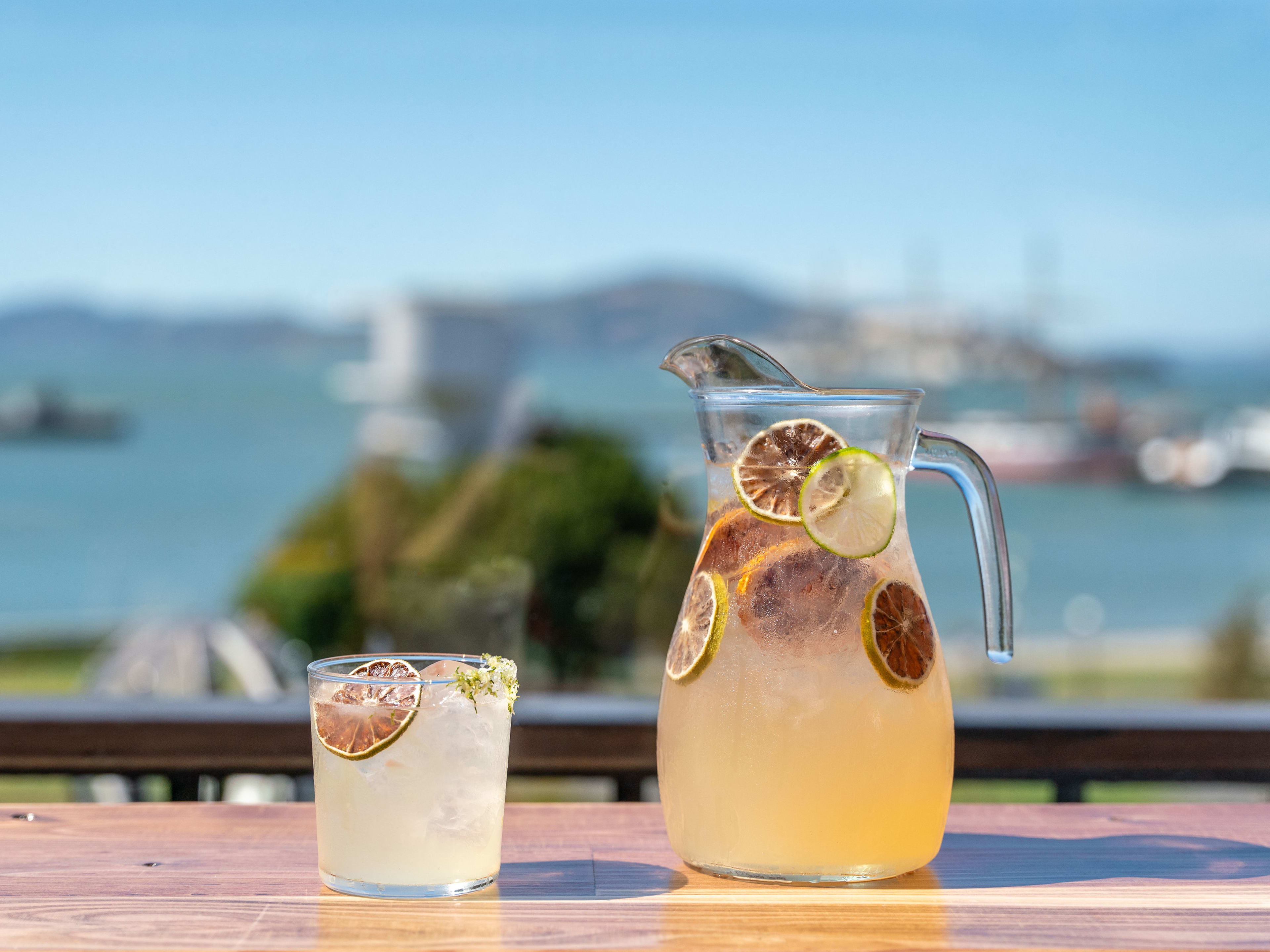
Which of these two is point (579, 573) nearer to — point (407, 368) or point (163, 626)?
point (163, 626)

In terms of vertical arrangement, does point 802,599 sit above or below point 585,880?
above

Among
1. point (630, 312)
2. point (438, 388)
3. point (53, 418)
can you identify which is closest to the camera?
point (438, 388)

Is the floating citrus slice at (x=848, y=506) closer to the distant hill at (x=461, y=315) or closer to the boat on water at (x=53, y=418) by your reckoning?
the distant hill at (x=461, y=315)

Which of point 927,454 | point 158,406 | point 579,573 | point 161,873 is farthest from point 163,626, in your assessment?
point 158,406

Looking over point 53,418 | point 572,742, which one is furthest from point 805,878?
point 53,418

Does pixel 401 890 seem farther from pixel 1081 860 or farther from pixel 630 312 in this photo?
pixel 630 312

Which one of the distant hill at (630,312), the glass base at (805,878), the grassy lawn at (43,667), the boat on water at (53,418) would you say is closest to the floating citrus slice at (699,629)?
the glass base at (805,878)
